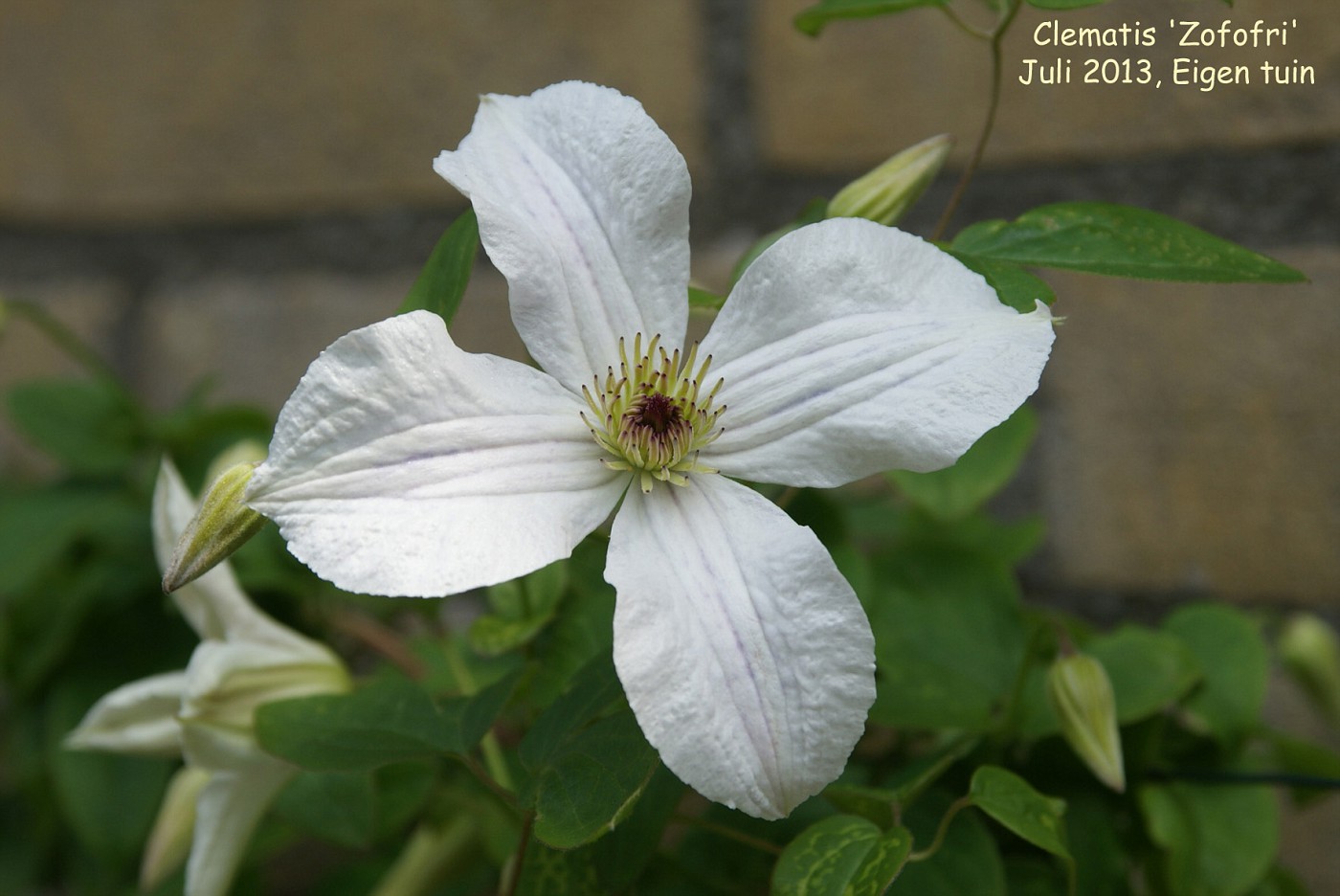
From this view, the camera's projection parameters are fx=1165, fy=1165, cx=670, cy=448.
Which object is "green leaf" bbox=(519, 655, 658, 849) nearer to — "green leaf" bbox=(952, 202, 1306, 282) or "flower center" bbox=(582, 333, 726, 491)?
"flower center" bbox=(582, 333, 726, 491)

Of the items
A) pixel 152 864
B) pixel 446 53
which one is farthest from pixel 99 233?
pixel 152 864

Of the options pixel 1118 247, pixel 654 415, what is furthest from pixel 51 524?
pixel 1118 247

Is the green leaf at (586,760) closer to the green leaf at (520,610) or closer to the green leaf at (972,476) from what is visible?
the green leaf at (520,610)

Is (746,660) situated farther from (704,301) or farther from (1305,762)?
(1305,762)

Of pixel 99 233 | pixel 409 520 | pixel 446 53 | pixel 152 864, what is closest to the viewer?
pixel 409 520

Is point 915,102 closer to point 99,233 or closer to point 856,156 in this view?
point 856,156

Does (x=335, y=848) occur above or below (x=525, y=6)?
below
